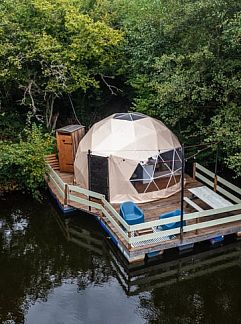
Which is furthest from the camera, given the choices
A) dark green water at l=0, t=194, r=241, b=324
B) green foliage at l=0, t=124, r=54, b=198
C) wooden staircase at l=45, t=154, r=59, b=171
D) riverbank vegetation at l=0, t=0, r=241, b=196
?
Answer: wooden staircase at l=45, t=154, r=59, b=171

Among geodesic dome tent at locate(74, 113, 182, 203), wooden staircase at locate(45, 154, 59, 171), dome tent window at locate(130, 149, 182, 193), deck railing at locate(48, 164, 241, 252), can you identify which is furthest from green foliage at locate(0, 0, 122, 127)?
dome tent window at locate(130, 149, 182, 193)

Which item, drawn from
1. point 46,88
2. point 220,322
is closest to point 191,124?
point 46,88

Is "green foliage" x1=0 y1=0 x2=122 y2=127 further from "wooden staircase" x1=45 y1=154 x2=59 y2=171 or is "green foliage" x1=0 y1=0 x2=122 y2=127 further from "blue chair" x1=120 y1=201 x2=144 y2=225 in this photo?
"blue chair" x1=120 y1=201 x2=144 y2=225

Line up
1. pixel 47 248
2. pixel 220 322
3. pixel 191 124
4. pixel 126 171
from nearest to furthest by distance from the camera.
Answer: pixel 220 322
pixel 47 248
pixel 126 171
pixel 191 124

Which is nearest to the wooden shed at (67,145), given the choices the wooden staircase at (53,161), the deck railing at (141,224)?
the wooden staircase at (53,161)

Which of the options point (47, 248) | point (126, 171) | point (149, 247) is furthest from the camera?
point (126, 171)

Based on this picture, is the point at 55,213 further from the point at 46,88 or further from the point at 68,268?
the point at 46,88

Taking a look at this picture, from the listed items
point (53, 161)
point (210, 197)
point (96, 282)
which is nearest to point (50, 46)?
point (53, 161)
